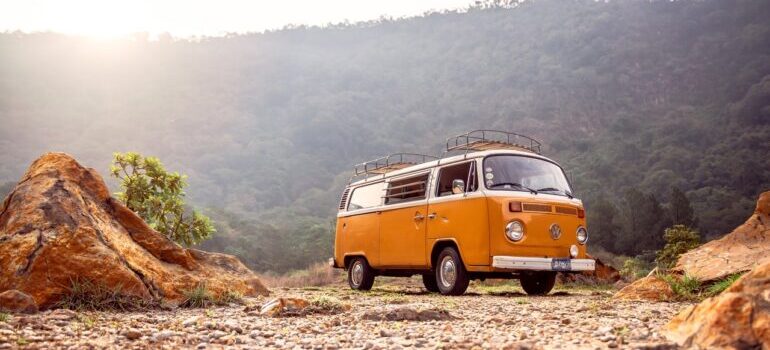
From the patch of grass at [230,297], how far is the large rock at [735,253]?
590 centimetres

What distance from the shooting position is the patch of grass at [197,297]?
7.98m

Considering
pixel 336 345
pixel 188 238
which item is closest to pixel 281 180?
pixel 188 238

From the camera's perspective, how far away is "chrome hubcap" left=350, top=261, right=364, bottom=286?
1311 centimetres

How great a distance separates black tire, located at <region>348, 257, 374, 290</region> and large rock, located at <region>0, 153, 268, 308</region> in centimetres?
427

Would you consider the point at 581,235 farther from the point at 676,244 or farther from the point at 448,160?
the point at 676,244

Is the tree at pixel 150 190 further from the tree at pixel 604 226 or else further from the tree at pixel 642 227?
the tree at pixel 604 226

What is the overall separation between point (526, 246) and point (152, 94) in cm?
8056

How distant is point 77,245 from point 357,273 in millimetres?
6990

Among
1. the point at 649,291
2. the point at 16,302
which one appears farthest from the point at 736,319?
the point at 16,302

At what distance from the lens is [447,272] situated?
10.6 meters

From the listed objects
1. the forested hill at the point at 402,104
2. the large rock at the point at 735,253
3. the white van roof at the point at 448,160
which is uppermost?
the forested hill at the point at 402,104

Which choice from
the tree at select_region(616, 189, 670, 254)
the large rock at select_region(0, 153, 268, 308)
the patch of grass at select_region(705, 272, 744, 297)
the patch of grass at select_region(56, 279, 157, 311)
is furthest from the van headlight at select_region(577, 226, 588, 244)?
the tree at select_region(616, 189, 670, 254)

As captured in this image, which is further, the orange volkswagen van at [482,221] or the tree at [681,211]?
the tree at [681,211]

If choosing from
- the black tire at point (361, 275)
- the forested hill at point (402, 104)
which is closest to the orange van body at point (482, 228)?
the black tire at point (361, 275)
